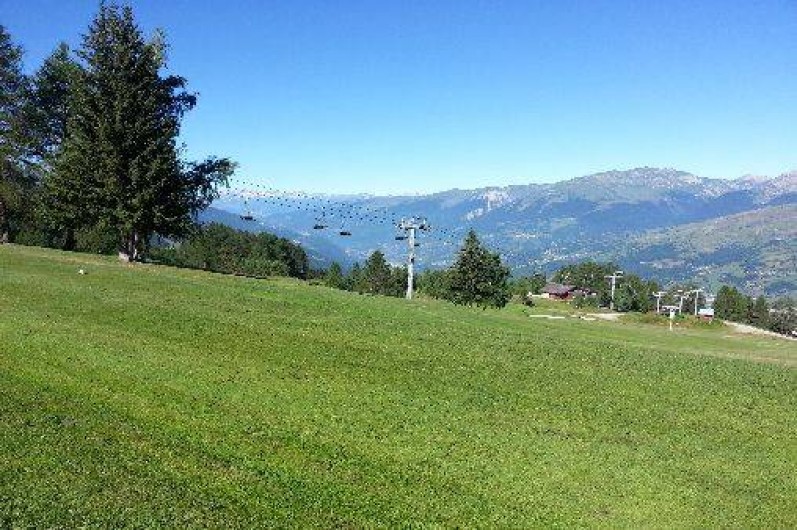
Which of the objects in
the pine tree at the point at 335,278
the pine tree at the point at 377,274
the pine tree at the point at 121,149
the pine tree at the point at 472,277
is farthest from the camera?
the pine tree at the point at 377,274

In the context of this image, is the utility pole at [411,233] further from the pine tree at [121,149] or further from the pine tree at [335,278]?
the pine tree at [335,278]

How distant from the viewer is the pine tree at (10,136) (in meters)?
59.2

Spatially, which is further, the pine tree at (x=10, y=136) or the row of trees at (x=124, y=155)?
the pine tree at (x=10, y=136)

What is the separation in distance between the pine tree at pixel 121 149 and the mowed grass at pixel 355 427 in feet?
50.9

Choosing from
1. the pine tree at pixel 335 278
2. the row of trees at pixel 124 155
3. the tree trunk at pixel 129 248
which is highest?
the row of trees at pixel 124 155

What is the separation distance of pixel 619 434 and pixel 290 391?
8.76 meters

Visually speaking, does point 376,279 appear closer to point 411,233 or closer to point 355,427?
point 411,233

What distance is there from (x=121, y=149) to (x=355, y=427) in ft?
115

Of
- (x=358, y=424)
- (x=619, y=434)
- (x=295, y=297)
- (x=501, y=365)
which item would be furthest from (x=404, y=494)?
(x=295, y=297)

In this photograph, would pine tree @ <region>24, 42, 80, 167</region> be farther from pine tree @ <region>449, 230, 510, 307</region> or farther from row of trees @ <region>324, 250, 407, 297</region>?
row of trees @ <region>324, 250, 407, 297</region>

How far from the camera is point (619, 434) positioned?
1806cm

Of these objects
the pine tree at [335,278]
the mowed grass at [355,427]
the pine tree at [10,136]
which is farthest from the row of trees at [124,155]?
the pine tree at [335,278]

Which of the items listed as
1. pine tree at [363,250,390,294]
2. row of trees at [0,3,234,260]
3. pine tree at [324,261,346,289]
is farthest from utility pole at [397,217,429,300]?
pine tree at [363,250,390,294]

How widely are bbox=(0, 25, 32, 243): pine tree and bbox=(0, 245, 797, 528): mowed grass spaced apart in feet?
111
